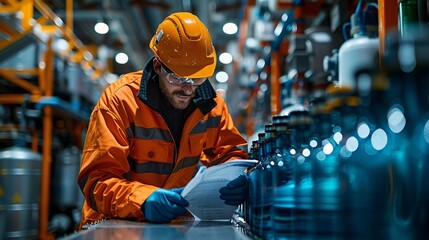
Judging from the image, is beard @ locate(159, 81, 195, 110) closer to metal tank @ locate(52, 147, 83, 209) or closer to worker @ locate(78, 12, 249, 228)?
worker @ locate(78, 12, 249, 228)

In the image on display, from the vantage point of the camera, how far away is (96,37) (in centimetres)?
1205

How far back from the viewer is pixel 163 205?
207cm

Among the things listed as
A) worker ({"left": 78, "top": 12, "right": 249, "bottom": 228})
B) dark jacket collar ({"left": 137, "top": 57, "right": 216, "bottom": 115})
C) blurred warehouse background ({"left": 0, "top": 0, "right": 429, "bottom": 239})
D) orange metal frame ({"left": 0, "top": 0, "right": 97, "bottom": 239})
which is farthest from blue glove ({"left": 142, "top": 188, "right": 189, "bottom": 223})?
orange metal frame ({"left": 0, "top": 0, "right": 97, "bottom": 239})

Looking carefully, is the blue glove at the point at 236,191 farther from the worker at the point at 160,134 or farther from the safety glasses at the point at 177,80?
the safety glasses at the point at 177,80

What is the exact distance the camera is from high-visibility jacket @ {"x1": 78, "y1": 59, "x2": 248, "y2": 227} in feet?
7.16

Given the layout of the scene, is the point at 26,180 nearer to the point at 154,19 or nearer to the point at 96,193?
the point at 96,193

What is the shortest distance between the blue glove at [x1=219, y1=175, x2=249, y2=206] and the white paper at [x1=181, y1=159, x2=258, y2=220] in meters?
0.02

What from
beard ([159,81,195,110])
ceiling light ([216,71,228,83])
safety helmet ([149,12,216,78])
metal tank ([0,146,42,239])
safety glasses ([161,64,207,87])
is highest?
ceiling light ([216,71,228,83])

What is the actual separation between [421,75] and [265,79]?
6097mm

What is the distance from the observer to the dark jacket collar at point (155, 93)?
251 cm

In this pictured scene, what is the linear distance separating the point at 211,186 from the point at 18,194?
161 inches

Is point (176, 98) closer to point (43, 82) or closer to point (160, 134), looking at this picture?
point (160, 134)

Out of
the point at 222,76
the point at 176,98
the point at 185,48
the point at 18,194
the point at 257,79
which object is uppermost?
the point at 222,76

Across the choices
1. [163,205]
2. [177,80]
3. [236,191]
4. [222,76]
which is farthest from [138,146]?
[222,76]
